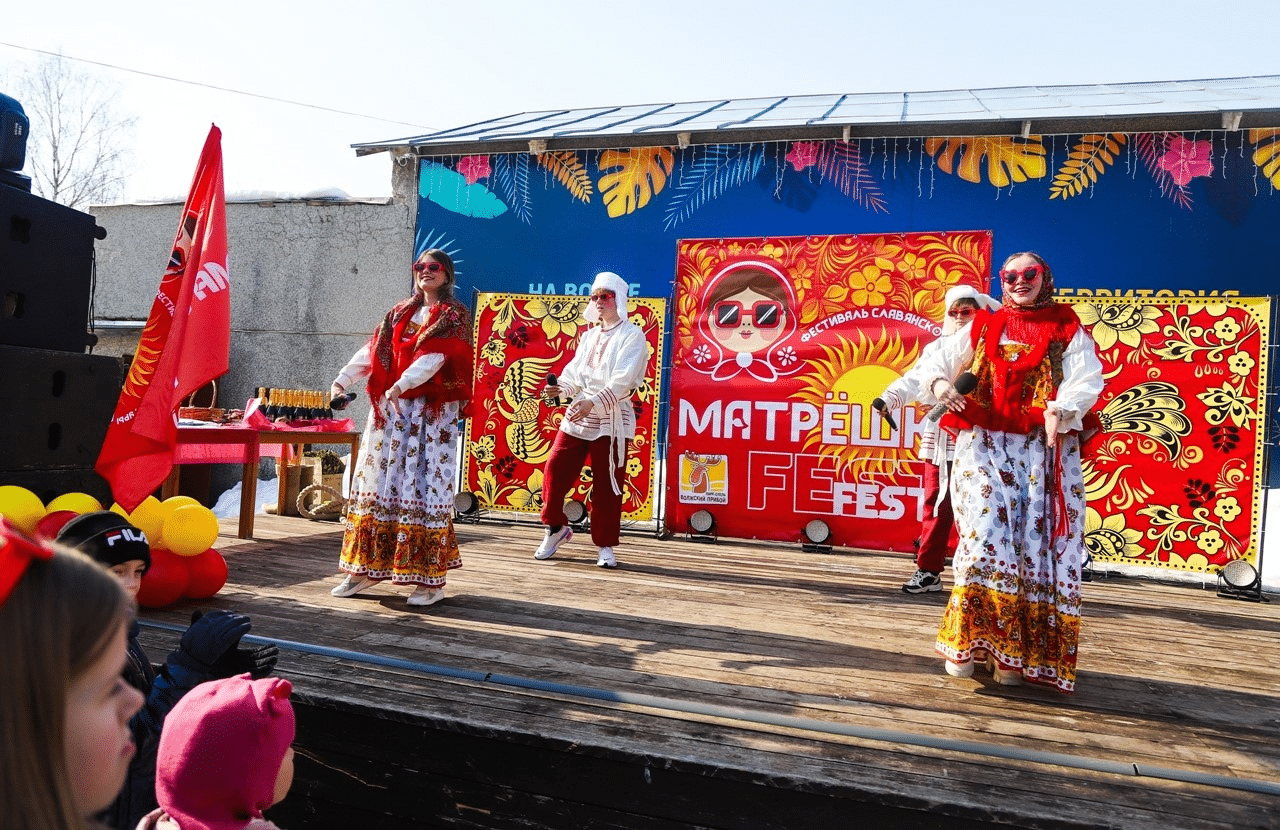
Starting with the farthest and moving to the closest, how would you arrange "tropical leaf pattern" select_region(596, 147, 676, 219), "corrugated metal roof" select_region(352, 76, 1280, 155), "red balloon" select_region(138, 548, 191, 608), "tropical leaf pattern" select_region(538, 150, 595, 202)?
"tropical leaf pattern" select_region(538, 150, 595, 202) → "tropical leaf pattern" select_region(596, 147, 676, 219) → "corrugated metal roof" select_region(352, 76, 1280, 155) → "red balloon" select_region(138, 548, 191, 608)

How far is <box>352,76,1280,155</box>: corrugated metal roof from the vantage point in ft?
18.7

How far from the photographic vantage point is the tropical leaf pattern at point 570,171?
6.83m

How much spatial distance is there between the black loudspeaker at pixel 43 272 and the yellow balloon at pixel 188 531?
1.04 m

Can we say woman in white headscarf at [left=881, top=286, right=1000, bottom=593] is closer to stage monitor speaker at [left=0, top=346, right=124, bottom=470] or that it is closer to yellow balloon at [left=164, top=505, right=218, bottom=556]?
yellow balloon at [left=164, top=505, right=218, bottom=556]

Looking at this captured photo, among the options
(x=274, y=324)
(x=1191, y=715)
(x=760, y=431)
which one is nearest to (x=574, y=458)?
(x=760, y=431)

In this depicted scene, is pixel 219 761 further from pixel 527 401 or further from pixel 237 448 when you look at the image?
pixel 527 401

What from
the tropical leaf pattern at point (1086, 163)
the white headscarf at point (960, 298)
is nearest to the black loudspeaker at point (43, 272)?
the white headscarf at point (960, 298)

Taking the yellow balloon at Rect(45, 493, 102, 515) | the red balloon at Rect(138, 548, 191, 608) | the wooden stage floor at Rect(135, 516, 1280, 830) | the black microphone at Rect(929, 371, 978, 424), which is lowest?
the wooden stage floor at Rect(135, 516, 1280, 830)

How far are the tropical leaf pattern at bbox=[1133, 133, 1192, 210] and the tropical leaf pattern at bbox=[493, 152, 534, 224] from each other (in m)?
4.42

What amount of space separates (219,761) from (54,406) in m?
3.10

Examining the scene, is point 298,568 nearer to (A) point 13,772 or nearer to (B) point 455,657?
(B) point 455,657

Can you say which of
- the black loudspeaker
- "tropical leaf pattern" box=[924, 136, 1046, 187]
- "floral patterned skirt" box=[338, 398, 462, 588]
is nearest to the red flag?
the black loudspeaker

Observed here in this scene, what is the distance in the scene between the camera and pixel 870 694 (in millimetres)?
2789

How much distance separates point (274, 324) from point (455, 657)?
622 cm
